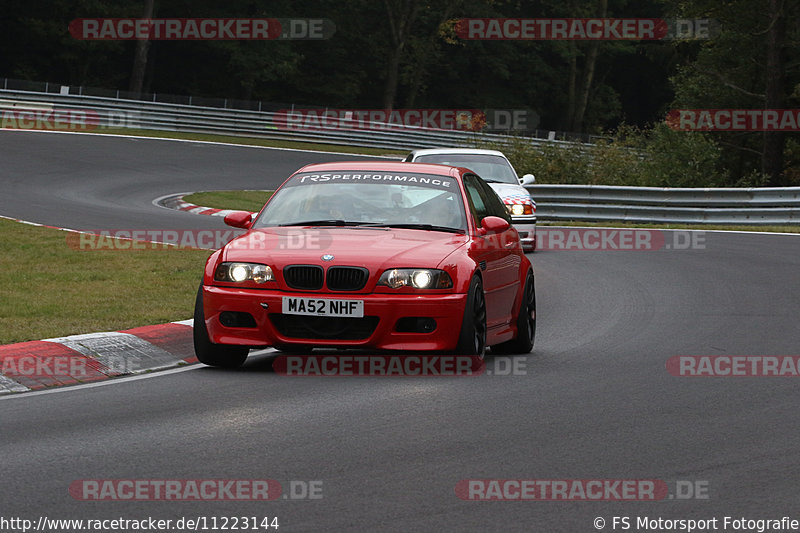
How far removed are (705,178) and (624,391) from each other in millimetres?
24264

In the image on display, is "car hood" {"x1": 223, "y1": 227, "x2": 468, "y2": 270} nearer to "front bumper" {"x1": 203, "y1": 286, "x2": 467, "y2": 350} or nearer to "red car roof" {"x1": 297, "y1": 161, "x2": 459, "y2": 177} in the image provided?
"front bumper" {"x1": 203, "y1": 286, "x2": 467, "y2": 350}

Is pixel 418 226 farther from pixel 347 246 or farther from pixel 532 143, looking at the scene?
pixel 532 143

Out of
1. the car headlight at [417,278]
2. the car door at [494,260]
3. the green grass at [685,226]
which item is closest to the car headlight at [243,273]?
the car headlight at [417,278]

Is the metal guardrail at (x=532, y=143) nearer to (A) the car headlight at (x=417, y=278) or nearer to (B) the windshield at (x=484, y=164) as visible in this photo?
(B) the windshield at (x=484, y=164)

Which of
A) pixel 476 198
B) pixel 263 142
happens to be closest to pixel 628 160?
pixel 263 142

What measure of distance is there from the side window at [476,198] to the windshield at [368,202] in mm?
170

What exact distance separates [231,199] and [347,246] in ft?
68.5

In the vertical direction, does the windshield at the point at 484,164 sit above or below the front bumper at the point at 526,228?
above

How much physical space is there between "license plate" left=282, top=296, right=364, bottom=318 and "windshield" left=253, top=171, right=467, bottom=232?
116 centimetres

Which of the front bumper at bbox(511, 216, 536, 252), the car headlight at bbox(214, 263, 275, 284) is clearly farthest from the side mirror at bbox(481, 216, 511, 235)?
the front bumper at bbox(511, 216, 536, 252)

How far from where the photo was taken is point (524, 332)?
1030 cm

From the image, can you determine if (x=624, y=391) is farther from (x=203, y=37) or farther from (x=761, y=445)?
(x=203, y=37)

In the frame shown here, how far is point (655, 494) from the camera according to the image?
5.66 m

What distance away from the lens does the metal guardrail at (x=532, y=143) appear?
26.8 metres
